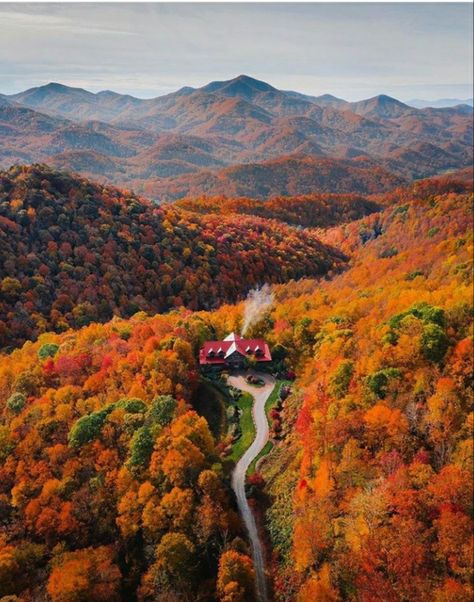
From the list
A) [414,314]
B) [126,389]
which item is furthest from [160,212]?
[414,314]

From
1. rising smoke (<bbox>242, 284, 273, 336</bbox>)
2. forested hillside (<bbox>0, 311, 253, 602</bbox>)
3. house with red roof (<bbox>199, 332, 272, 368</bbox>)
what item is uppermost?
rising smoke (<bbox>242, 284, 273, 336</bbox>)

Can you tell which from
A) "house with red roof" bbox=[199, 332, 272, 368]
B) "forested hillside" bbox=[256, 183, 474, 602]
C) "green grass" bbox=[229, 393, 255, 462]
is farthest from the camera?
"house with red roof" bbox=[199, 332, 272, 368]

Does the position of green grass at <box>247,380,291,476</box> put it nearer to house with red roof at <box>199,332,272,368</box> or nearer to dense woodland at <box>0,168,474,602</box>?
dense woodland at <box>0,168,474,602</box>

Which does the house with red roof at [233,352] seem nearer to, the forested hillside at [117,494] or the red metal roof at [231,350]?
the red metal roof at [231,350]

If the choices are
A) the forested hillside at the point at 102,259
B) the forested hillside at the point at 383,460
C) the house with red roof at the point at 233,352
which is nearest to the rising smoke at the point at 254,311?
the house with red roof at the point at 233,352

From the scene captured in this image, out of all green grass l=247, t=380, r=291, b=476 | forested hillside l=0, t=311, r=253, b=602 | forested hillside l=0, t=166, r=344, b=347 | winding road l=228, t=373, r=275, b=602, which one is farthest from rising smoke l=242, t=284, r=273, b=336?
forested hillside l=0, t=166, r=344, b=347

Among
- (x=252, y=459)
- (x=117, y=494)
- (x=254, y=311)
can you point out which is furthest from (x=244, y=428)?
(x=254, y=311)

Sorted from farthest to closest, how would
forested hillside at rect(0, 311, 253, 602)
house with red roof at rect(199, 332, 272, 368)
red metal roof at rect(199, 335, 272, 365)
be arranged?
red metal roof at rect(199, 335, 272, 365)
house with red roof at rect(199, 332, 272, 368)
forested hillside at rect(0, 311, 253, 602)

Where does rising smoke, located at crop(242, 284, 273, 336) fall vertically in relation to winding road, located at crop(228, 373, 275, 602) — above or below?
above
